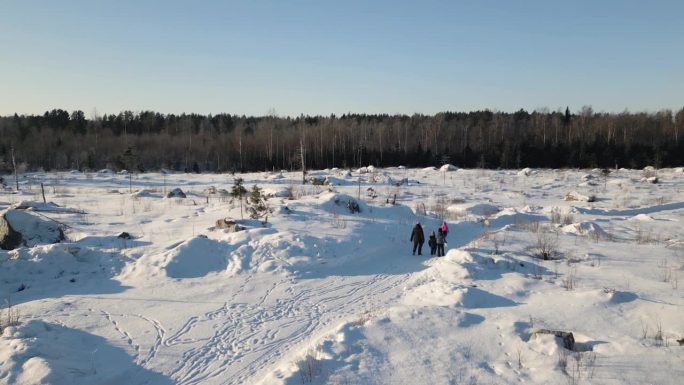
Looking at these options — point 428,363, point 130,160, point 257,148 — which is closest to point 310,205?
point 428,363

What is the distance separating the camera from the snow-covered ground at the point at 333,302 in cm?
605

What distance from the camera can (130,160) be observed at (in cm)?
3603

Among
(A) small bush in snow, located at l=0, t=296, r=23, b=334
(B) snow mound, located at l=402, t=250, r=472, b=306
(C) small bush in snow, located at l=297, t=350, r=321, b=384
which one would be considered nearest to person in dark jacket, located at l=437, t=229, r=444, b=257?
(B) snow mound, located at l=402, t=250, r=472, b=306

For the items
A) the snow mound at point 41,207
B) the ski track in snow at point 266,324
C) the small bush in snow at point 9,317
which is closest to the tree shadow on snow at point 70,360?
the small bush in snow at point 9,317

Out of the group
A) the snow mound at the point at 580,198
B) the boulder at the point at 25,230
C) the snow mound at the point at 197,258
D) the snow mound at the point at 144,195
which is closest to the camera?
the snow mound at the point at 197,258

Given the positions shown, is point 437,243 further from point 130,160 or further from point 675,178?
point 675,178

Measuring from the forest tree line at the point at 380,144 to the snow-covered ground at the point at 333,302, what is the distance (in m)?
43.4

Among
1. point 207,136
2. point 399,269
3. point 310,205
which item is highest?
point 207,136

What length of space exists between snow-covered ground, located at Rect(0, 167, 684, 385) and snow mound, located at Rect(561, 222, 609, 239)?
0.09 meters

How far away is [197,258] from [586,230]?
1391 centimetres

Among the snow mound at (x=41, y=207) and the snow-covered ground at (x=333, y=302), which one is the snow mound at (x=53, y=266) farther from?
the snow mound at (x=41, y=207)

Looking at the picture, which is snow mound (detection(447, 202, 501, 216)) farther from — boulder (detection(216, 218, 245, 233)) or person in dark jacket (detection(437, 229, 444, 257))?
boulder (detection(216, 218, 245, 233))

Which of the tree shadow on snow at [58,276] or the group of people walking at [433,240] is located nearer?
the tree shadow on snow at [58,276]

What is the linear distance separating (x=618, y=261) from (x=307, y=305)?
865cm
